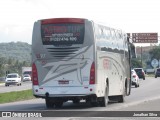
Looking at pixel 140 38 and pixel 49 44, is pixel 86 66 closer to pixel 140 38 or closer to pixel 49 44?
pixel 49 44

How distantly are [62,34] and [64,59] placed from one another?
1.00 metres

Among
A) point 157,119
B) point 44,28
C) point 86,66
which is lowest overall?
point 157,119

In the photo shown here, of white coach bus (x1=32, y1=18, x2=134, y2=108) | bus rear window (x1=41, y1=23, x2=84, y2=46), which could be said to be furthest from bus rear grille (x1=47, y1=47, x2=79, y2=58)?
bus rear window (x1=41, y1=23, x2=84, y2=46)

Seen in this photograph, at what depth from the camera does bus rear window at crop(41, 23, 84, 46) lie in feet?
79.7

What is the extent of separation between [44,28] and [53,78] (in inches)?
79.7

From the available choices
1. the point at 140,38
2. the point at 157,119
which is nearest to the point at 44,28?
the point at 157,119

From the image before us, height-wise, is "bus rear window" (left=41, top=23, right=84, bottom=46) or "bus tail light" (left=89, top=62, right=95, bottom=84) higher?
"bus rear window" (left=41, top=23, right=84, bottom=46)

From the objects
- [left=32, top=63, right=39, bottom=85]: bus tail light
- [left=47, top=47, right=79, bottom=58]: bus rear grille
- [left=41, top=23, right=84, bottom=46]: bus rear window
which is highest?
[left=41, top=23, right=84, bottom=46]: bus rear window

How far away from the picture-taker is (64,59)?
24.2m

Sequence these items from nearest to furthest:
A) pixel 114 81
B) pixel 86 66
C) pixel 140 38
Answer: pixel 86 66 < pixel 114 81 < pixel 140 38

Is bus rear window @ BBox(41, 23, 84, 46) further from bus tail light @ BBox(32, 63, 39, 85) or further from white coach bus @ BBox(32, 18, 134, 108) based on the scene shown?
bus tail light @ BBox(32, 63, 39, 85)

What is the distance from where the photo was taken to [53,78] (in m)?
24.4

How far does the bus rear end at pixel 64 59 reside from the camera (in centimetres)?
2414

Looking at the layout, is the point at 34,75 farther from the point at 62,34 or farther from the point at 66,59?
the point at 62,34
